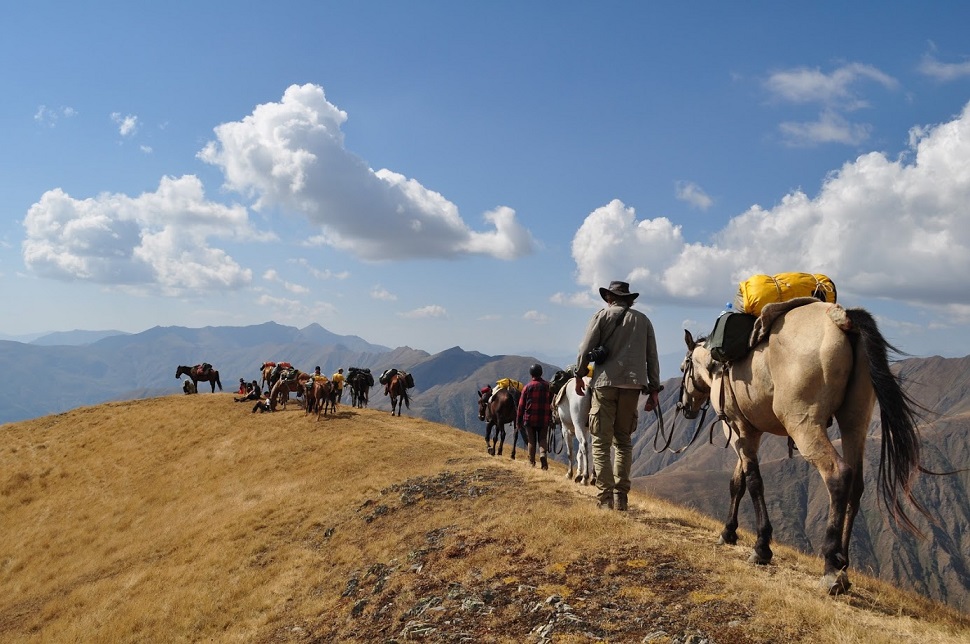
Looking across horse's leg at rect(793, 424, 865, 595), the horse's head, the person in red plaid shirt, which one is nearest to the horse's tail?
horse's leg at rect(793, 424, 865, 595)

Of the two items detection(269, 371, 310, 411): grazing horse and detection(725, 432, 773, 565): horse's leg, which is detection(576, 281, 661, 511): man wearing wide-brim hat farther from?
detection(269, 371, 310, 411): grazing horse

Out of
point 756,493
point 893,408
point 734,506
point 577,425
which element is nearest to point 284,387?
point 577,425

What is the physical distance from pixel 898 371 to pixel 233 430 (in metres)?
35.8

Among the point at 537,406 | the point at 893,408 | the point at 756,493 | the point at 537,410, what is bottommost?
the point at 756,493

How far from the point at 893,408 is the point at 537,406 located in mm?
12386

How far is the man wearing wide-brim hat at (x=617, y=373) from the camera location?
1057 centimetres

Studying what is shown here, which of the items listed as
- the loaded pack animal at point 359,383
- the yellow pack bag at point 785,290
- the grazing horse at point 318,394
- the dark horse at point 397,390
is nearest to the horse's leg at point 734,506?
the yellow pack bag at point 785,290

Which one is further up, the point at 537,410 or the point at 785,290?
the point at 785,290

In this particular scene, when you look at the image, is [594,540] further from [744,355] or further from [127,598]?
[127,598]

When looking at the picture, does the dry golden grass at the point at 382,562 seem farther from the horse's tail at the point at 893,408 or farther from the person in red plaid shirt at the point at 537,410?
the person in red plaid shirt at the point at 537,410

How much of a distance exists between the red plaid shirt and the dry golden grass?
2012 millimetres

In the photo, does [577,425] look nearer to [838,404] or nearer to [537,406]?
[537,406]

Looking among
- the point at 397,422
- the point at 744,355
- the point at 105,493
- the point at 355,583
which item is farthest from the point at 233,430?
the point at 744,355

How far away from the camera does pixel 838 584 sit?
680 centimetres
